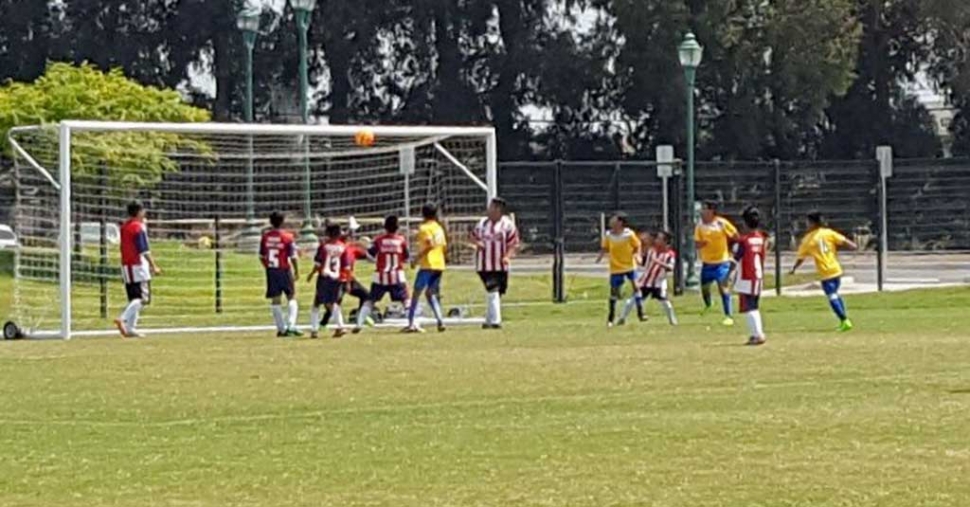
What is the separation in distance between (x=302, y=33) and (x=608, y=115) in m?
37.8

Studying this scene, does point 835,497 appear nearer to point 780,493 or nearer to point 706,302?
point 780,493

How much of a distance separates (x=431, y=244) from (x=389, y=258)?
602 millimetres

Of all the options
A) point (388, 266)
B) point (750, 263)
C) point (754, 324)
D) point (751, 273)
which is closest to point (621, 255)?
point (388, 266)

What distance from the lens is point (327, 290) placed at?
2767 centimetres

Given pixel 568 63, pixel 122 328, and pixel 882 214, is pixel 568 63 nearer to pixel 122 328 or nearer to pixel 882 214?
pixel 882 214

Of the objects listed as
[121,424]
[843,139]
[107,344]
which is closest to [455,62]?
[843,139]

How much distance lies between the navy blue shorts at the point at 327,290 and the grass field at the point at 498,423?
2523 mm

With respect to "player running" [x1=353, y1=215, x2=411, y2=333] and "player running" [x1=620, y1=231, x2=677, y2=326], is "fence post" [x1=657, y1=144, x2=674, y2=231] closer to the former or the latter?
"player running" [x1=620, y1=231, x2=677, y2=326]

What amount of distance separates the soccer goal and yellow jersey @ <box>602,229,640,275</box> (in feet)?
8.16

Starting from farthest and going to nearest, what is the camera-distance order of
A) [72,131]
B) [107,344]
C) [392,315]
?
[392,315]
[72,131]
[107,344]

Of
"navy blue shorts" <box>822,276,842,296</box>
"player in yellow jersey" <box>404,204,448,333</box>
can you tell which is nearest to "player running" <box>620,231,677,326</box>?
"player in yellow jersey" <box>404,204,448,333</box>

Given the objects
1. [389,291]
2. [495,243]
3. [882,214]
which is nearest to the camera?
[495,243]

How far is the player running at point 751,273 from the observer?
2350cm

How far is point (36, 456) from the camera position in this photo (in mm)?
13492
